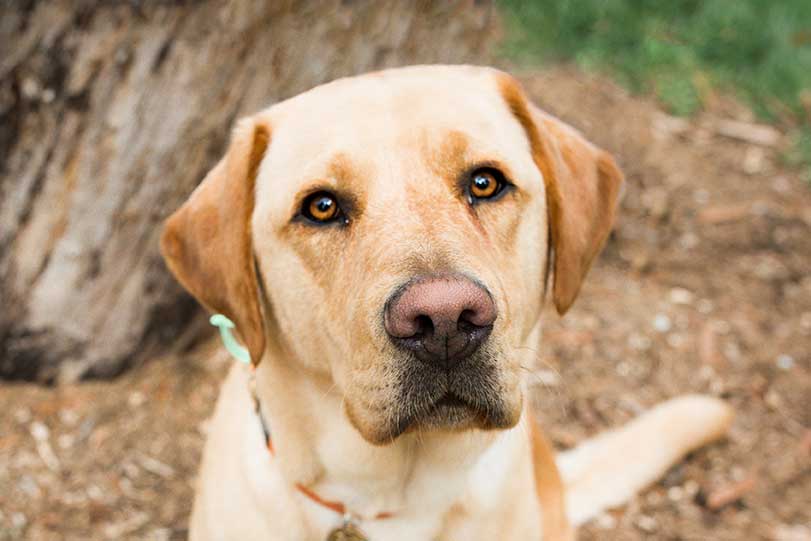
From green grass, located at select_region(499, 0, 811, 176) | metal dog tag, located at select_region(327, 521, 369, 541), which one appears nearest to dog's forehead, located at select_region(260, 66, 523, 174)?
metal dog tag, located at select_region(327, 521, 369, 541)

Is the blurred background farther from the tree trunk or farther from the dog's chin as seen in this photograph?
the dog's chin

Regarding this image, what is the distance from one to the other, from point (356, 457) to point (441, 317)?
2.42ft

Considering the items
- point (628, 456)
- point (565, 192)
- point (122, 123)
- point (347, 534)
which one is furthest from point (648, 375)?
point (122, 123)

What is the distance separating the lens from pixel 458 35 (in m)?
4.09

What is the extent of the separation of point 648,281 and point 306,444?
2.68m

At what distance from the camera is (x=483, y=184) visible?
2449 millimetres

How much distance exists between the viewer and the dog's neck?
254 centimetres

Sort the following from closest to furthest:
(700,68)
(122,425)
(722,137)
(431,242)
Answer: (431,242) → (122,425) → (722,137) → (700,68)

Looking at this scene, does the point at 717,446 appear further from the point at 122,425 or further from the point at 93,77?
the point at 93,77

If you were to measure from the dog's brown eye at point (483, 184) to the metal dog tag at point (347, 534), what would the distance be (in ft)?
3.20

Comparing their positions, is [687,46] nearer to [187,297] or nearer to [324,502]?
[187,297]

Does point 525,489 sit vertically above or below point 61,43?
below


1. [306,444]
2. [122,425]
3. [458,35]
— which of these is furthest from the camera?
Answer: [458,35]

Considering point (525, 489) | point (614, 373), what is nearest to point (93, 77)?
point (525, 489)
